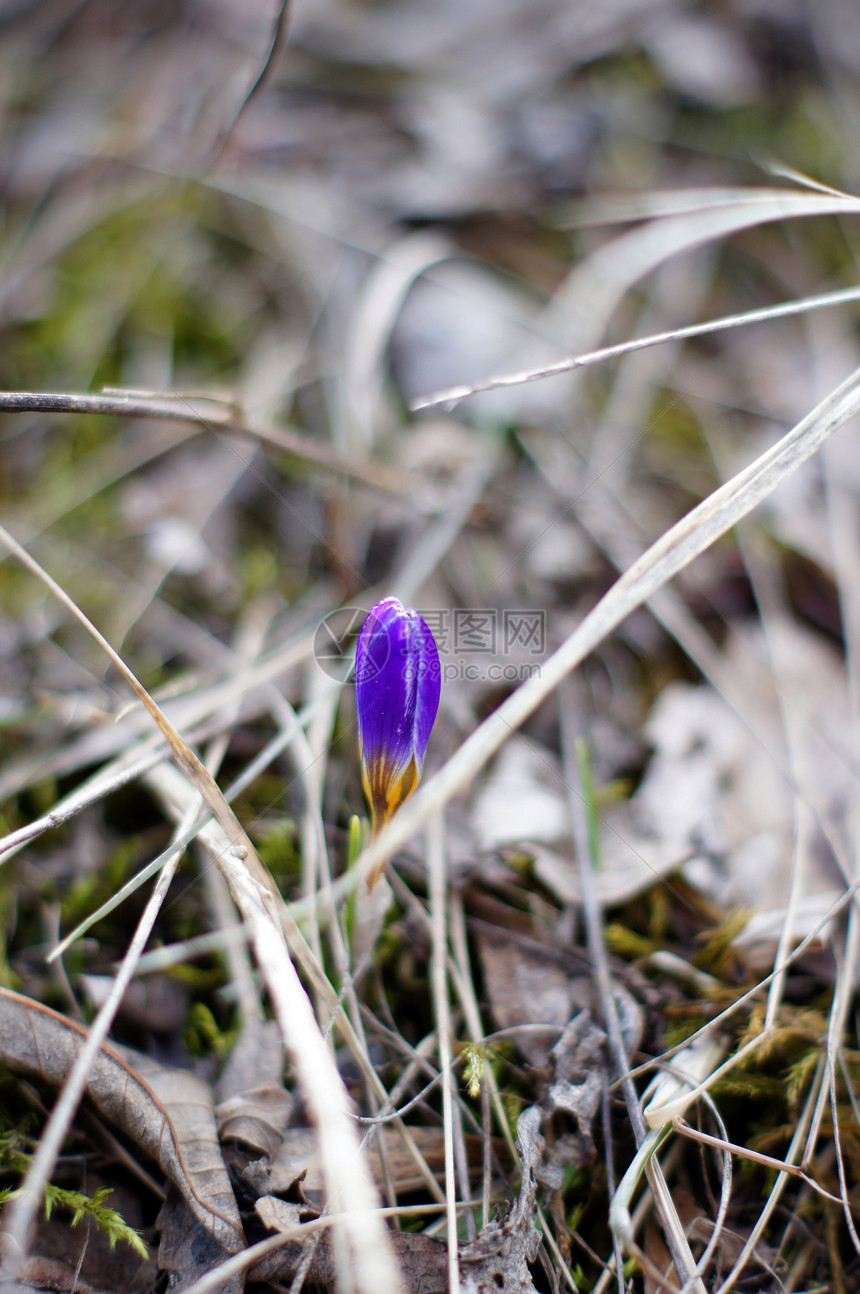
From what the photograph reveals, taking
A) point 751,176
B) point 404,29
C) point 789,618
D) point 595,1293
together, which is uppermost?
point 404,29

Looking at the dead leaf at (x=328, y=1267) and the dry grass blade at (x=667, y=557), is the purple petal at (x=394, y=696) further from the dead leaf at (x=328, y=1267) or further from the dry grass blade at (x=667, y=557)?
the dead leaf at (x=328, y=1267)

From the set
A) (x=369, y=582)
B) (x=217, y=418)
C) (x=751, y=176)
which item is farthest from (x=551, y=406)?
(x=751, y=176)

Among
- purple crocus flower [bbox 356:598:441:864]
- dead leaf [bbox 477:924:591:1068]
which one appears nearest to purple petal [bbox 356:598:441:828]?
purple crocus flower [bbox 356:598:441:864]

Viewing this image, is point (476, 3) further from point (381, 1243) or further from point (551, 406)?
point (381, 1243)

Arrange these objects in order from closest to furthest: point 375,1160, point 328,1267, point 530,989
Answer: point 328,1267
point 375,1160
point 530,989

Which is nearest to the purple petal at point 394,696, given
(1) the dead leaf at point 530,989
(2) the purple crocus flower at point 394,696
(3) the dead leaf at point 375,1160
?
(2) the purple crocus flower at point 394,696

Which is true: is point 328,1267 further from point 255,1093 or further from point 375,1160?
point 255,1093

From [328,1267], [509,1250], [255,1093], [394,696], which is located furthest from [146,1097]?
[394,696]
